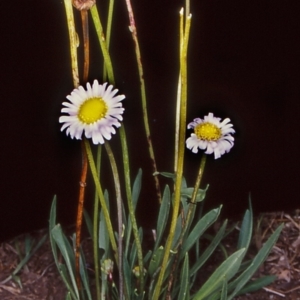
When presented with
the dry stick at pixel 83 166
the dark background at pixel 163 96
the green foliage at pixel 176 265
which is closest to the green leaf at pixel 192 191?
the green foliage at pixel 176 265

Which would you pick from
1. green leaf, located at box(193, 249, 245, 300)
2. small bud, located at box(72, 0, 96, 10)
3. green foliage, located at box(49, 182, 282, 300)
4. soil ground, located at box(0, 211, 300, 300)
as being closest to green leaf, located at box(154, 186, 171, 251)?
green foliage, located at box(49, 182, 282, 300)

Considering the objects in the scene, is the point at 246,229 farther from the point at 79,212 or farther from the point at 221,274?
the point at 79,212

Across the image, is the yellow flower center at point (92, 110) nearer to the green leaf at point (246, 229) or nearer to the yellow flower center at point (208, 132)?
the yellow flower center at point (208, 132)

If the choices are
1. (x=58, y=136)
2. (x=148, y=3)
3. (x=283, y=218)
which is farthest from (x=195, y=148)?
(x=283, y=218)

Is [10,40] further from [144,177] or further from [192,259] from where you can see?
[192,259]

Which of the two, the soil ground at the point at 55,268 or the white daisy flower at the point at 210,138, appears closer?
the white daisy flower at the point at 210,138

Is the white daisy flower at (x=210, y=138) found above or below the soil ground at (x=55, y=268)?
above
